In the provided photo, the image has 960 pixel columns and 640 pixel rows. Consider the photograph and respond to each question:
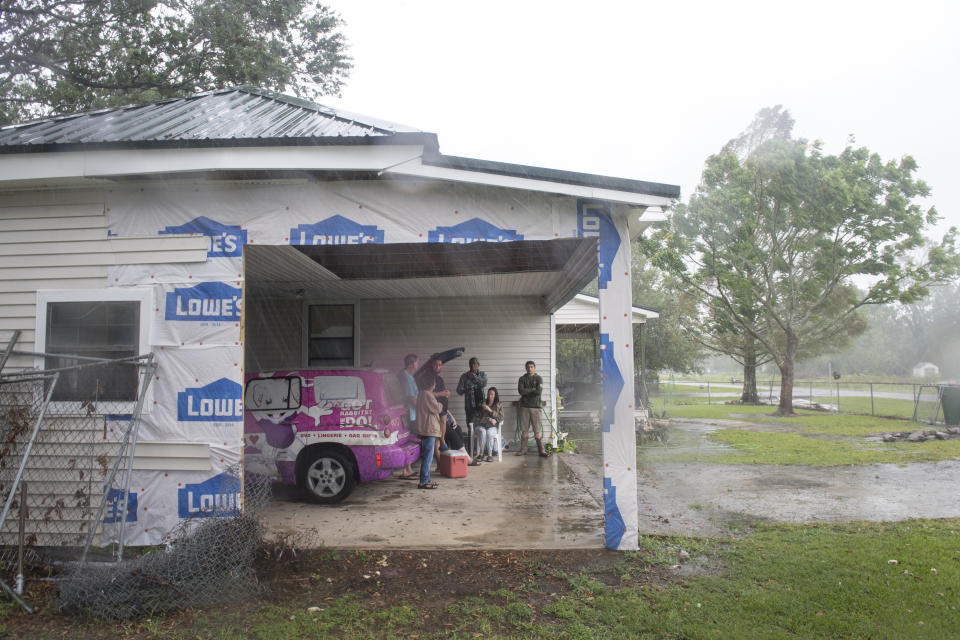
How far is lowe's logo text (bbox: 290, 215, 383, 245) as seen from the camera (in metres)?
5.44

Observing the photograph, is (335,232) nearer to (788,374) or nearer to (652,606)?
(652,606)

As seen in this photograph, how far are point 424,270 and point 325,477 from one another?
3477mm

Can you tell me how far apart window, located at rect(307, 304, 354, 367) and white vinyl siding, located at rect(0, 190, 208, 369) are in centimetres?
594

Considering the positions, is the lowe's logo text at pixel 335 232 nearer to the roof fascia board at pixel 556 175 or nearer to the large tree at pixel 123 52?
the roof fascia board at pixel 556 175

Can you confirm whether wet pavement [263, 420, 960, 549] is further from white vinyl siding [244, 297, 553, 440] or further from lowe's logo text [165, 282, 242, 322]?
white vinyl siding [244, 297, 553, 440]

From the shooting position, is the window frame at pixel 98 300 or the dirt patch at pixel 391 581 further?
the window frame at pixel 98 300

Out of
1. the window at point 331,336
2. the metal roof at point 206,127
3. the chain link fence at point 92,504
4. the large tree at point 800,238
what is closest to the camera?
the chain link fence at point 92,504

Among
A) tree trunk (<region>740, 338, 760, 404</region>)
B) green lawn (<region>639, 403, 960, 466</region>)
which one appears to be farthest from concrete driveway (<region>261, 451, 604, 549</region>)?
tree trunk (<region>740, 338, 760, 404</region>)

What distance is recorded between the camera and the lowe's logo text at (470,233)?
544cm

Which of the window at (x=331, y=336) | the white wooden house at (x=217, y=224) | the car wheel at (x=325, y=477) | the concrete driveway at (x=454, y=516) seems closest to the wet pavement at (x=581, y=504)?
the concrete driveway at (x=454, y=516)

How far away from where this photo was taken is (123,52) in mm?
15539

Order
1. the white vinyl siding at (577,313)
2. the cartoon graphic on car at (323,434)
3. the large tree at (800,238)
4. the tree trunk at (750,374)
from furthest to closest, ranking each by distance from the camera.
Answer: the tree trunk at (750,374), the large tree at (800,238), the white vinyl siding at (577,313), the cartoon graphic on car at (323,434)

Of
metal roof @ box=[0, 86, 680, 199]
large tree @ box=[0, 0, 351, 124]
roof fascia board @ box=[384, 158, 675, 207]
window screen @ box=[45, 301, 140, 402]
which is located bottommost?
window screen @ box=[45, 301, 140, 402]

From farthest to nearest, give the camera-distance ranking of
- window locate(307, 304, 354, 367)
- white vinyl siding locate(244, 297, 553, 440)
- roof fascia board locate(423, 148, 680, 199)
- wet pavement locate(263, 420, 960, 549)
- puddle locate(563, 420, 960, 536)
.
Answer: white vinyl siding locate(244, 297, 553, 440)
window locate(307, 304, 354, 367)
puddle locate(563, 420, 960, 536)
wet pavement locate(263, 420, 960, 549)
roof fascia board locate(423, 148, 680, 199)
